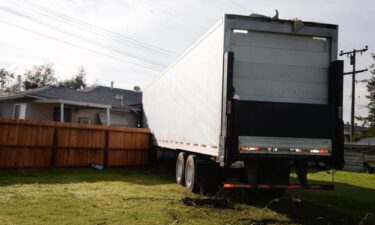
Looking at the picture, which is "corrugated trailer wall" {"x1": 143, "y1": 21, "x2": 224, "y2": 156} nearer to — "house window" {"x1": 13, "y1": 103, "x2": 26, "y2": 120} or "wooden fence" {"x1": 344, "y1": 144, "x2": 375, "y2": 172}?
"house window" {"x1": 13, "y1": 103, "x2": 26, "y2": 120}

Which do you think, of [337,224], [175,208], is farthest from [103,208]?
[337,224]

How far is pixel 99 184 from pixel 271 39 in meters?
7.11

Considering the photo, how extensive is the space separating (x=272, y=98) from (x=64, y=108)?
2060 centimetres

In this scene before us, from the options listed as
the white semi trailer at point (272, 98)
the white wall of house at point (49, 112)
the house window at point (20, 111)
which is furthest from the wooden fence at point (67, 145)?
the house window at point (20, 111)

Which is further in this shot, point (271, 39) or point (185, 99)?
point (185, 99)

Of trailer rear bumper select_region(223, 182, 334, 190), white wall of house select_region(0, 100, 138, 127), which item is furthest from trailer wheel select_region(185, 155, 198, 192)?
white wall of house select_region(0, 100, 138, 127)

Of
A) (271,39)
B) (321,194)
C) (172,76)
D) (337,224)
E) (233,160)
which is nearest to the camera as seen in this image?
(337,224)

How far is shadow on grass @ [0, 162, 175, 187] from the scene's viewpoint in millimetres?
14430

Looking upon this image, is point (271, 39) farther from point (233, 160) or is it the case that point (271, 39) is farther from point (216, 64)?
point (233, 160)

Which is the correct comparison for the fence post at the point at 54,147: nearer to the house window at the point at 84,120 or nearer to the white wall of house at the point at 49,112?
the white wall of house at the point at 49,112

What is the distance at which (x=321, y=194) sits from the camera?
549 inches

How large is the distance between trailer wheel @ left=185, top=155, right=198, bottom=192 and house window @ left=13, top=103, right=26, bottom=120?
17.5 metres

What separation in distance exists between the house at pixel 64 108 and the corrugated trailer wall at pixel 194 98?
8382mm

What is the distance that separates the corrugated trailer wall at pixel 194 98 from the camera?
1077 cm
